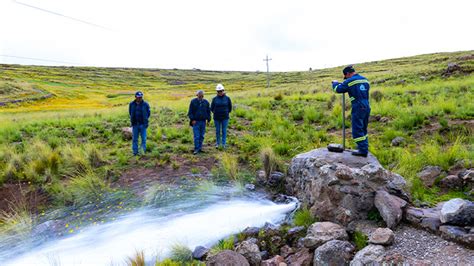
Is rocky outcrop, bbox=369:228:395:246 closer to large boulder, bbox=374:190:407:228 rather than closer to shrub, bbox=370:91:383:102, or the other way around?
large boulder, bbox=374:190:407:228

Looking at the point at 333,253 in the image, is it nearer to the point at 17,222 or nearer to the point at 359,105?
the point at 359,105

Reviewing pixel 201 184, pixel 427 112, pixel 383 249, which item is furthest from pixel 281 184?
pixel 427 112

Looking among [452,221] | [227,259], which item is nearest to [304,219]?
[227,259]

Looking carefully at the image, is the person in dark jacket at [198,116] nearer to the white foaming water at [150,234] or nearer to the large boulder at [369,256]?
the white foaming water at [150,234]

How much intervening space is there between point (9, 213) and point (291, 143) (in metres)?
8.02

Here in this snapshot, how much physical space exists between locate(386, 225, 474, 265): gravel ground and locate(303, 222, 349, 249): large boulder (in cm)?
76

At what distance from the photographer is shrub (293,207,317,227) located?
6199mm

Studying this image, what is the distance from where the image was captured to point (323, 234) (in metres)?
5.15

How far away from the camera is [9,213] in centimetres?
730

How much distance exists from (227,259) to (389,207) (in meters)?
2.61

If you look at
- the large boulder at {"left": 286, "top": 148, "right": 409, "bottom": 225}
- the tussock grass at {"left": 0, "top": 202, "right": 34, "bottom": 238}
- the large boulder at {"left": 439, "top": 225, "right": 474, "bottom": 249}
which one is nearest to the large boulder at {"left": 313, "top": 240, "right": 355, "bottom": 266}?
the large boulder at {"left": 286, "top": 148, "right": 409, "bottom": 225}

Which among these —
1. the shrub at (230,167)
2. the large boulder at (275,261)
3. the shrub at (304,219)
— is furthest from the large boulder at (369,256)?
the shrub at (230,167)

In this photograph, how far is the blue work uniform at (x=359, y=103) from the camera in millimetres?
6930

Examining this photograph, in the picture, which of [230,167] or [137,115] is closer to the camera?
[230,167]
